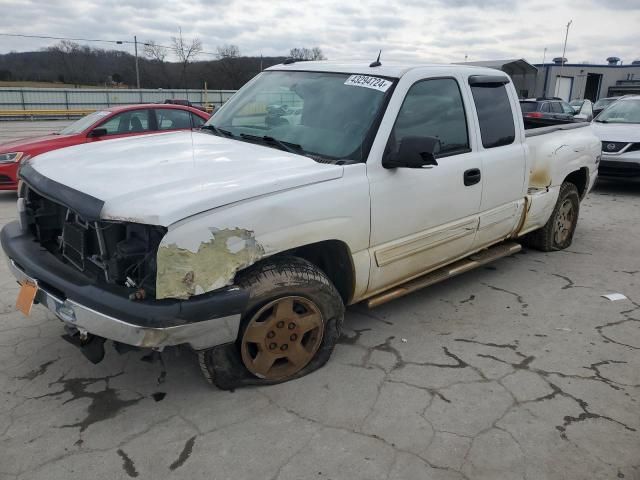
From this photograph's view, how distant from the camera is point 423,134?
373 cm

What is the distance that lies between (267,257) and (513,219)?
2.75 meters

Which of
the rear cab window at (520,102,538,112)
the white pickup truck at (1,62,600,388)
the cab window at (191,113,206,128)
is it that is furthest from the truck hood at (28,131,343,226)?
the rear cab window at (520,102,538,112)

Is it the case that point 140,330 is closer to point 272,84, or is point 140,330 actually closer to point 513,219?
point 272,84

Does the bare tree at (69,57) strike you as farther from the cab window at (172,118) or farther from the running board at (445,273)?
the running board at (445,273)

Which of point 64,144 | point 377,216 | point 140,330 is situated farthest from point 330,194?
Answer: point 64,144

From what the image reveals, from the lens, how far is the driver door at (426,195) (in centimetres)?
342

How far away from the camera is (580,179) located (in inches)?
237

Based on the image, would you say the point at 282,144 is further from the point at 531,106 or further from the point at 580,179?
the point at 531,106

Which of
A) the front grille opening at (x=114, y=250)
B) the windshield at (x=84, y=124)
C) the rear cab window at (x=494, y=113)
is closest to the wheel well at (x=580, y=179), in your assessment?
the rear cab window at (x=494, y=113)

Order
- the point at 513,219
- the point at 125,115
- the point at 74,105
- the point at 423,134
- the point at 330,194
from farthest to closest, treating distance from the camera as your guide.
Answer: the point at 74,105, the point at 125,115, the point at 513,219, the point at 423,134, the point at 330,194

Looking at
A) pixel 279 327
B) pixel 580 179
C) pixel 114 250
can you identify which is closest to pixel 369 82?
pixel 279 327

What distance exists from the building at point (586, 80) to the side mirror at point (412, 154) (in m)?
38.0

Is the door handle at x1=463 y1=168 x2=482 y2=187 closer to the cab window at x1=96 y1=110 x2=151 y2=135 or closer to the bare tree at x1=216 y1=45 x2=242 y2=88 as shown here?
the cab window at x1=96 y1=110 x2=151 y2=135

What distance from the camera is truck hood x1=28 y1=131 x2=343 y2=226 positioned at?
251cm
